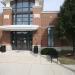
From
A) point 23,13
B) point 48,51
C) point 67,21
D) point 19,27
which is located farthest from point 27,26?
point 67,21

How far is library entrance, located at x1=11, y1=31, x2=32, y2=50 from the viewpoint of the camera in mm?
47128

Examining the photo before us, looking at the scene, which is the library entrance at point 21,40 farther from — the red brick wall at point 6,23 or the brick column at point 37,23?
the brick column at point 37,23

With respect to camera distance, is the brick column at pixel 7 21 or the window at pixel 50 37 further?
the brick column at pixel 7 21

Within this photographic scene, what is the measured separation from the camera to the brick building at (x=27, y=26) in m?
45.2

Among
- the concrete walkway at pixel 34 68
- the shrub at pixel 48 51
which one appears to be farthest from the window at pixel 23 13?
the concrete walkway at pixel 34 68

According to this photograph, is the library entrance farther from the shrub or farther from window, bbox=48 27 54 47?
the shrub

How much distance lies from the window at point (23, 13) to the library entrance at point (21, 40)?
1.87 meters

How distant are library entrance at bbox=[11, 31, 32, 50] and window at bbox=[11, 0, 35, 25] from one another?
187cm

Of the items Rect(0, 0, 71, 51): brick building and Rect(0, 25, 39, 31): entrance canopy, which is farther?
Rect(0, 0, 71, 51): brick building

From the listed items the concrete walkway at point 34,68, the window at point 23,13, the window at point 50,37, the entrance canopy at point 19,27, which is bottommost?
the concrete walkway at point 34,68

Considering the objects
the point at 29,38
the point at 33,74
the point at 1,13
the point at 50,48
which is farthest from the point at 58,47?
the point at 33,74

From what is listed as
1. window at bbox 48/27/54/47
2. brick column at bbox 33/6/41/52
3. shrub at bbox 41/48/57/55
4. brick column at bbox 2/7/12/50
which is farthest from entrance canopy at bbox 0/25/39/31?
shrub at bbox 41/48/57/55

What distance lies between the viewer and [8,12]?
4631 centimetres

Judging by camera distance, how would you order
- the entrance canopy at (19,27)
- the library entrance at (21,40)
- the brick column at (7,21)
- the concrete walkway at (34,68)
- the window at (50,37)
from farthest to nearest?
the library entrance at (21,40) < the brick column at (7,21) < the window at (50,37) < the entrance canopy at (19,27) < the concrete walkway at (34,68)
